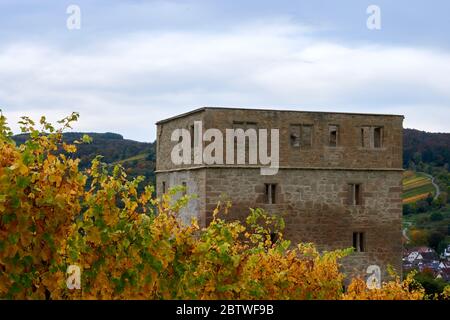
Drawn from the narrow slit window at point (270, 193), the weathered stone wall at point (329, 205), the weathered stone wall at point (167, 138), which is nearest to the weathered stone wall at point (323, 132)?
the weathered stone wall at point (167, 138)

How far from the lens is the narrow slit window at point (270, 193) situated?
3453 centimetres

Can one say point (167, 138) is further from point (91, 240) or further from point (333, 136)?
point (91, 240)

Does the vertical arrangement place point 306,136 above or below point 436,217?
above

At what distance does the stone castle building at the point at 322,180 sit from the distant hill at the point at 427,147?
258 ft

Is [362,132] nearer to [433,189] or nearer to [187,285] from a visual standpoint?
[187,285]

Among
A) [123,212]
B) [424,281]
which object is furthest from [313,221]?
[123,212]

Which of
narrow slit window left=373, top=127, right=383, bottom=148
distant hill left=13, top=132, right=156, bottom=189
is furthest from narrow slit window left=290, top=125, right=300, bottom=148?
distant hill left=13, top=132, right=156, bottom=189

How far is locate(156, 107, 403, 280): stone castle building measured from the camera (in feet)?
111

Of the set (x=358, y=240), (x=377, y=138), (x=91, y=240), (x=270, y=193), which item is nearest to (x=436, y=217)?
(x=377, y=138)

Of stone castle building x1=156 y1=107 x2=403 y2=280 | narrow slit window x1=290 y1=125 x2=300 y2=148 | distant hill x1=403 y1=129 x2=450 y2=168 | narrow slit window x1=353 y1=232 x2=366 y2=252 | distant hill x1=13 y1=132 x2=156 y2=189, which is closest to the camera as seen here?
stone castle building x1=156 y1=107 x2=403 y2=280

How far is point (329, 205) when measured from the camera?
117ft

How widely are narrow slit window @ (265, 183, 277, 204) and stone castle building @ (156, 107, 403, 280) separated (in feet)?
0.13

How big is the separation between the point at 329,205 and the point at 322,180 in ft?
3.57

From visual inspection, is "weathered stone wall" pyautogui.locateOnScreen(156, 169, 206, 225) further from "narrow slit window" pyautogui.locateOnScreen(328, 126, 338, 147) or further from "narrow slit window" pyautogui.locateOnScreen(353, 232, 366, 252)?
"narrow slit window" pyautogui.locateOnScreen(353, 232, 366, 252)
